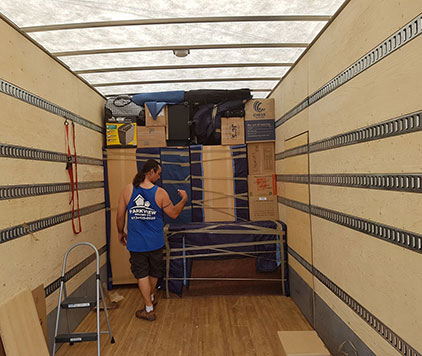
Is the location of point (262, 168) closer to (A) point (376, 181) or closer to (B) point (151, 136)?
(B) point (151, 136)

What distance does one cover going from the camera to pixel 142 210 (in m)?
3.27

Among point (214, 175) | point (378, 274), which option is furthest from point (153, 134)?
point (378, 274)

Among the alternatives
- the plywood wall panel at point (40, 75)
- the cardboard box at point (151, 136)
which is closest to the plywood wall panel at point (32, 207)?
the plywood wall panel at point (40, 75)

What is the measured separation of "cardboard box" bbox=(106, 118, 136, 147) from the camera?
4.18 metres

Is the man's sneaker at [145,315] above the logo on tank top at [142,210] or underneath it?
underneath

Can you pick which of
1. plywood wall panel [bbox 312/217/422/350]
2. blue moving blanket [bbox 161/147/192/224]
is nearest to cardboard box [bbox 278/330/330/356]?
plywood wall panel [bbox 312/217/422/350]

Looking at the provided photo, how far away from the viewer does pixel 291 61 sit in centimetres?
334

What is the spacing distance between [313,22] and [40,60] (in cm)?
241

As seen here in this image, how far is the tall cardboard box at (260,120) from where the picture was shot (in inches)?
166

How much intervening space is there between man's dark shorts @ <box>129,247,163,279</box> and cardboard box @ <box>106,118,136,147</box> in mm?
1622

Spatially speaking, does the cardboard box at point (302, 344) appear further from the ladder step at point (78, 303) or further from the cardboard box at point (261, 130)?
the cardboard box at point (261, 130)

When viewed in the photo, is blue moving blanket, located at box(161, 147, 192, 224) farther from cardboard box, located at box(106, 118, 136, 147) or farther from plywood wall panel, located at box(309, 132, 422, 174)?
plywood wall panel, located at box(309, 132, 422, 174)

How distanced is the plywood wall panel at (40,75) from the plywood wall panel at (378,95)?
2433 mm

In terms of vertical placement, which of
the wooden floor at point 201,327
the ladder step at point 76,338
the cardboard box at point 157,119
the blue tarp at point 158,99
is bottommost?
the wooden floor at point 201,327
